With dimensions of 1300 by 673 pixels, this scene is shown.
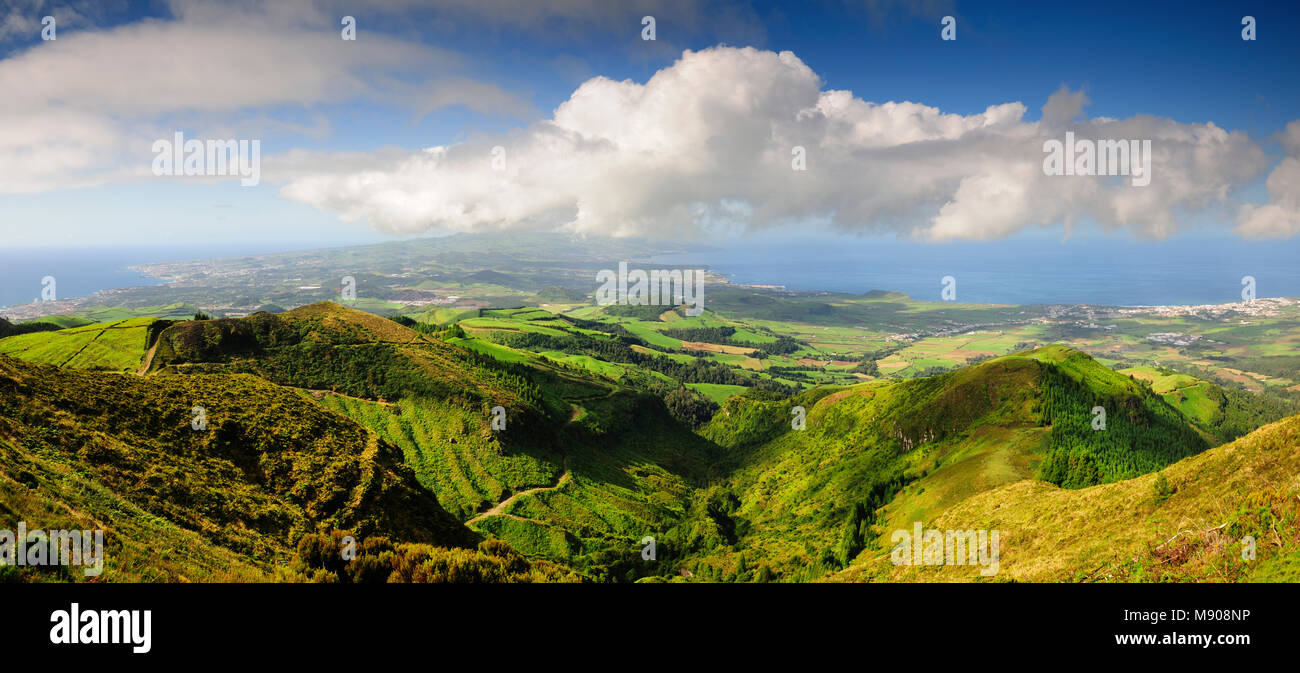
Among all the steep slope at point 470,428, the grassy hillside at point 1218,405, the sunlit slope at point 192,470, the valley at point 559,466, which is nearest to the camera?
the sunlit slope at point 192,470

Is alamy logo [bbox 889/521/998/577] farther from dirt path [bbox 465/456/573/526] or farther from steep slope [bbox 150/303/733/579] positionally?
dirt path [bbox 465/456/573/526]

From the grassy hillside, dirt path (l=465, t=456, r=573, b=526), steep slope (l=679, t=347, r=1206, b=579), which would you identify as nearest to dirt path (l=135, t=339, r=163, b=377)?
dirt path (l=465, t=456, r=573, b=526)

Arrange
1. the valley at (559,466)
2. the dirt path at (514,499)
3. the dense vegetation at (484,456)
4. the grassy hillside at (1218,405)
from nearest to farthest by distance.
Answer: the valley at (559,466), the dense vegetation at (484,456), the dirt path at (514,499), the grassy hillside at (1218,405)

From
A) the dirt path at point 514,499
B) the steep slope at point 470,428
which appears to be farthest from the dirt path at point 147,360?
the dirt path at point 514,499

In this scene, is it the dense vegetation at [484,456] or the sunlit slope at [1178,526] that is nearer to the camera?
the sunlit slope at [1178,526]
